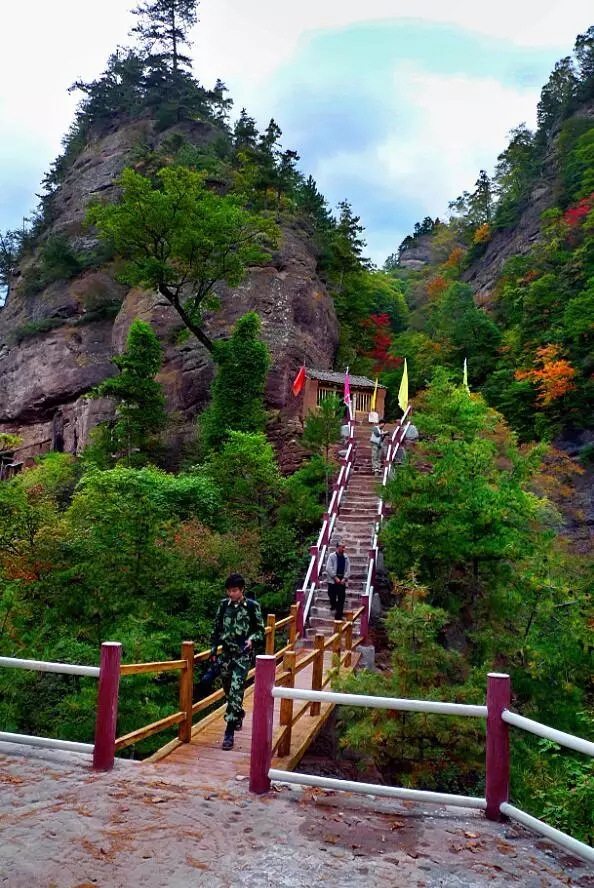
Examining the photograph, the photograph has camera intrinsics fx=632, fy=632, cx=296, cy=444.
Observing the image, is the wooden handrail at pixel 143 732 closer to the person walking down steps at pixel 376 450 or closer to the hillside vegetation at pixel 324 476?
the hillside vegetation at pixel 324 476

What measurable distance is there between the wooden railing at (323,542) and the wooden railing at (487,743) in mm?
9193

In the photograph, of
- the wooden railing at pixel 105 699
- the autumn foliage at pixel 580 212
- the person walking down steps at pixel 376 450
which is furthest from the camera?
the autumn foliage at pixel 580 212

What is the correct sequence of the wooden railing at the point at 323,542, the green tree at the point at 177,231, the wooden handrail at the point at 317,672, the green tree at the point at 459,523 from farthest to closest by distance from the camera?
the green tree at the point at 177,231 < the wooden railing at the point at 323,542 < the green tree at the point at 459,523 < the wooden handrail at the point at 317,672

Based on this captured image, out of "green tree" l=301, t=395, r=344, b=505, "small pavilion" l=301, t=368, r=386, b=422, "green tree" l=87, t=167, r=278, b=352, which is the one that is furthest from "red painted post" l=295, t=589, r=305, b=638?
"green tree" l=87, t=167, r=278, b=352

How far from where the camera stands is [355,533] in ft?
56.2

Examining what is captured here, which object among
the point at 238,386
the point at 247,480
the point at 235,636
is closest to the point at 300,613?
the point at 247,480

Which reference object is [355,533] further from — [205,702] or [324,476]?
[205,702]

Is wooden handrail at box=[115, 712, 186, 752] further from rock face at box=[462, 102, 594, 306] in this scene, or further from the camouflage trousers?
rock face at box=[462, 102, 594, 306]

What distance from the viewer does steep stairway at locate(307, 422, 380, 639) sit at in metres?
14.4

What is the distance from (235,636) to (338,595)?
7588 millimetres

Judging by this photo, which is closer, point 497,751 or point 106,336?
point 497,751

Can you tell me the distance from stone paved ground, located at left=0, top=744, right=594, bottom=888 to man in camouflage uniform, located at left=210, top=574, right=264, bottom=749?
4.79ft

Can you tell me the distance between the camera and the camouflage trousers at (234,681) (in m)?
6.29

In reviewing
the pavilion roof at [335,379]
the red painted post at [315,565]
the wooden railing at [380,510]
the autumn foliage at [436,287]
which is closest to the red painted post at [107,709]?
the wooden railing at [380,510]
